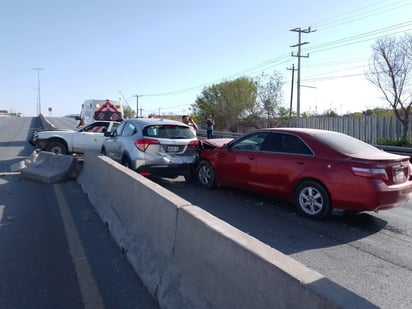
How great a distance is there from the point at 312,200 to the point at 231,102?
41716 millimetres

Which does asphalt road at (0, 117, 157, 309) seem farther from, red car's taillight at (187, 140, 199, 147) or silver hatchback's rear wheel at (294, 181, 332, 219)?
silver hatchback's rear wheel at (294, 181, 332, 219)

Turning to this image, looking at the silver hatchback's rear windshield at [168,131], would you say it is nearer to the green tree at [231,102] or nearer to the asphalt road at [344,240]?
the asphalt road at [344,240]

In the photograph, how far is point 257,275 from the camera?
2.43 m

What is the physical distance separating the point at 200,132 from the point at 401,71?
15.8m

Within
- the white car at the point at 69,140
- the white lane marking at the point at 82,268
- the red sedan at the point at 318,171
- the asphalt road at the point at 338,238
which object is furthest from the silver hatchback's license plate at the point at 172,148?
the white car at the point at 69,140

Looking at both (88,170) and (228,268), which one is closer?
(228,268)

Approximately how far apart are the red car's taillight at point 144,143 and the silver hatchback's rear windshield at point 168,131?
17cm

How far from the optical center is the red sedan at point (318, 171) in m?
6.00

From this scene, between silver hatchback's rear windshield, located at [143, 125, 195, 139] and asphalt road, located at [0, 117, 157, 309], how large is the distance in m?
2.44

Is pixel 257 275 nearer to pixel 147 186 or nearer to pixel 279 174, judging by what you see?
pixel 147 186

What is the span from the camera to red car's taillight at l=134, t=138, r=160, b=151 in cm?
916

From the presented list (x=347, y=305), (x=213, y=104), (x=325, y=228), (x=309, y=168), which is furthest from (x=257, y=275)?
(x=213, y=104)

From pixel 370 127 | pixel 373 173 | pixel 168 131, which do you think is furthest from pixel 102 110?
pixel 373 173

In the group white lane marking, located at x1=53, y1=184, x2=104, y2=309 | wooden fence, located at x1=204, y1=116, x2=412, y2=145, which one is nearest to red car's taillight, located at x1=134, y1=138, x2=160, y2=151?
white lane marking, located at x1=53, y1=184, x2=104, y2=309
